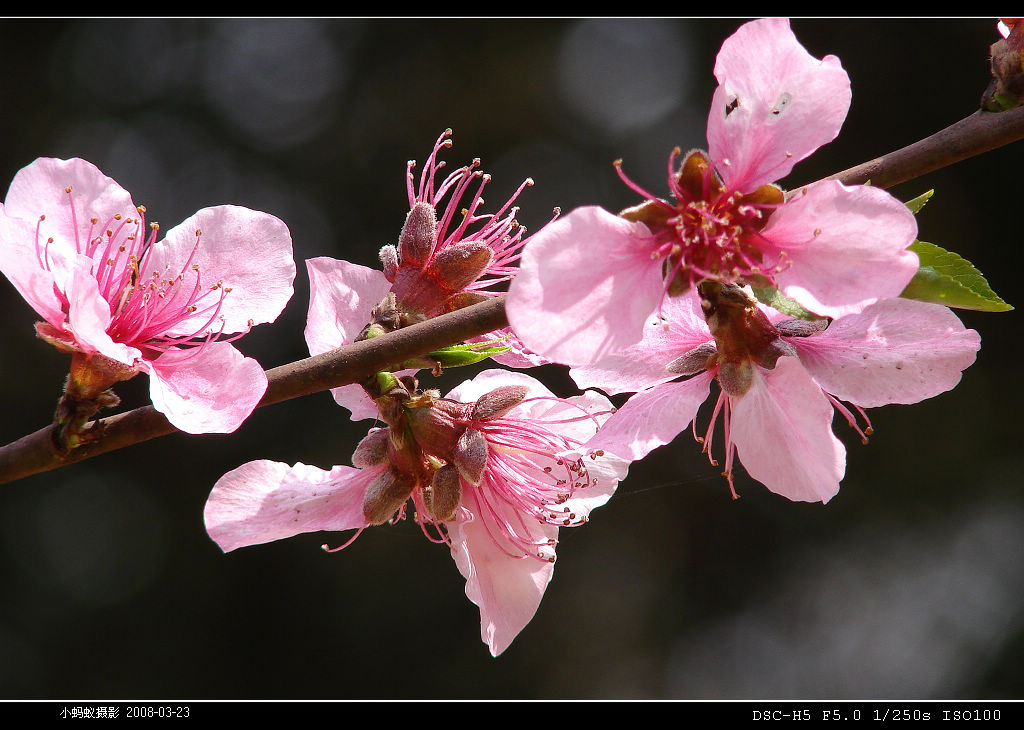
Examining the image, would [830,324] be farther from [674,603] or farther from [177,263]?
[674,603]

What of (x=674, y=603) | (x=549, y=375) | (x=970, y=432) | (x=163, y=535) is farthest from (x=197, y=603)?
(x=970, y=432)

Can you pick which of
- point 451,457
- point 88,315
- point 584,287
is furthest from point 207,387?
point 584,287

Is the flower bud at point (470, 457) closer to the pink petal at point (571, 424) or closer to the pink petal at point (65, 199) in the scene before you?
the pink petal at point (571, 424)

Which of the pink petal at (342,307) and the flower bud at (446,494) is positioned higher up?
the pink petal at (342,307)

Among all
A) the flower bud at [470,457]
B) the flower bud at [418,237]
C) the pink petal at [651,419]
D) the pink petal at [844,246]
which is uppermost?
the pink petal at [844,246]

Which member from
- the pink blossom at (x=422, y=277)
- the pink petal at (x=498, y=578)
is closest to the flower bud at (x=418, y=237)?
the pink blossom at (x=422, y=277)

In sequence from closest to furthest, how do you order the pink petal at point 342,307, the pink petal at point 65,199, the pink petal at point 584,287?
the pink petal at point 584,287 < the pink petal at point 65,199 < the pink petal at point 342,307
